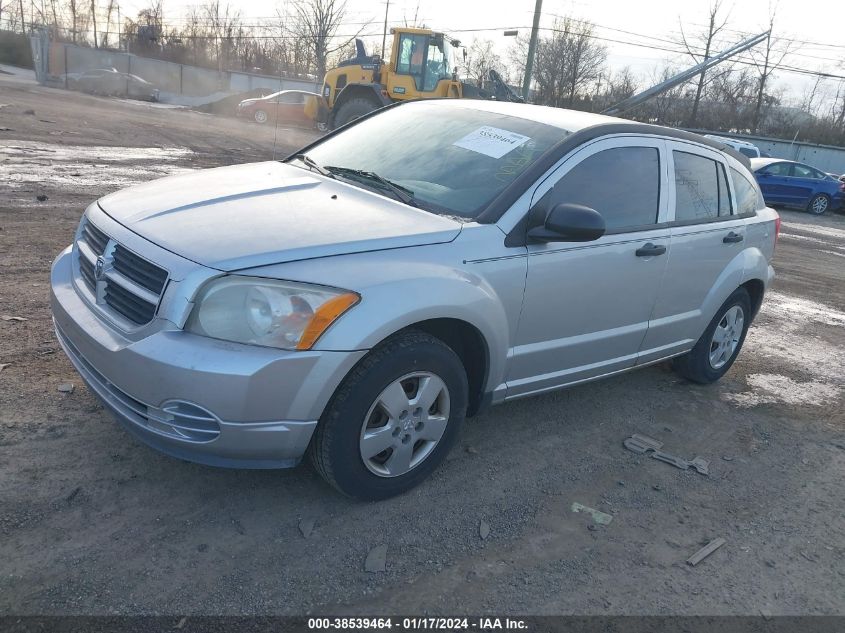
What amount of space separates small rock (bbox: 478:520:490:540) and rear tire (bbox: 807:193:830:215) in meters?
22.3

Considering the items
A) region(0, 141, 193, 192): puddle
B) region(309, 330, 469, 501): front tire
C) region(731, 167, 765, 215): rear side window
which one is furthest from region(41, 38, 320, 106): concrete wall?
region(309, 330, 469, 501): front tire

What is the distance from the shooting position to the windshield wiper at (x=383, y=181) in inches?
140

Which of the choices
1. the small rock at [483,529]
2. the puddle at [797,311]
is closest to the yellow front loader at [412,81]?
the puddle at [797,311]

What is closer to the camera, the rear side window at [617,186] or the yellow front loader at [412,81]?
the rear side window at [617,186]

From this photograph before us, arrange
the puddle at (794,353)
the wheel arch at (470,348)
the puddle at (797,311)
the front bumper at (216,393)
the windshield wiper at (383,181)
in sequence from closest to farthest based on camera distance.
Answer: the front bumper at (216,393) < the wheel arch at (470,348) < the windshield wiper at (383,181) < the puddle at (794,353) < the puddle at (797,311)

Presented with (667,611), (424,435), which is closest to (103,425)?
(424,435)

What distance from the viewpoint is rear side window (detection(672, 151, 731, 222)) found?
14.6ft

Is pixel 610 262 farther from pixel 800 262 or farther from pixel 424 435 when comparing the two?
pixel 800 262

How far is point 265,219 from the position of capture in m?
3.12

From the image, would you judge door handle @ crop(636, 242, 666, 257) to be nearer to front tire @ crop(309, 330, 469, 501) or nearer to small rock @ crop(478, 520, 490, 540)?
front tire @ crop(309, 330, 469, 501)

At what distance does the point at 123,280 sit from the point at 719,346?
4195 mm

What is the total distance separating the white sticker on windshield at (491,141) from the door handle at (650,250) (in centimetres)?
92

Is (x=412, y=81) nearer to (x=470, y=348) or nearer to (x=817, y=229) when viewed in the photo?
(x=817, y=229)

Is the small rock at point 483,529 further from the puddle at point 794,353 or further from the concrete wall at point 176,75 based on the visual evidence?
the concrete wall at point 176,75
